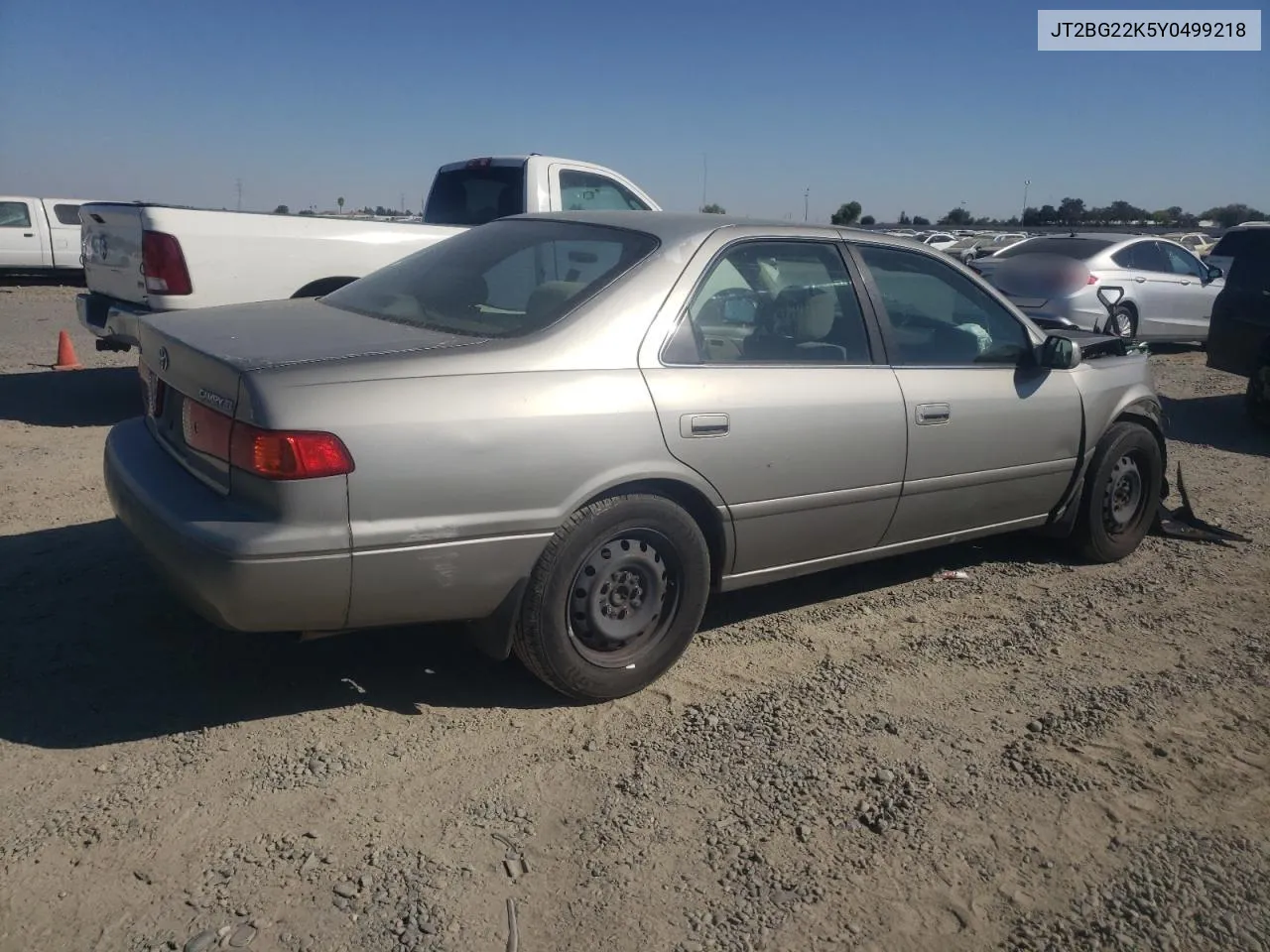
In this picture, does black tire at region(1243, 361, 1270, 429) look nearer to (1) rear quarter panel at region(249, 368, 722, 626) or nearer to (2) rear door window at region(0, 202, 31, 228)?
(1) rear quarter panel at region(249, 368, 722, 626)

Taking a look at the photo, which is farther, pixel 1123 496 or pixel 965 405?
pixel 1123 496

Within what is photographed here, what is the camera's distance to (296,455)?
295 cm

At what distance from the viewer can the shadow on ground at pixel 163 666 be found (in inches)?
134

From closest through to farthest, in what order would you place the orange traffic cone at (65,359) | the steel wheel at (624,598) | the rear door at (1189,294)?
the steel wheel at (624,598)
the orange traffic cone at (65,359)
the rear door at (1189,294)

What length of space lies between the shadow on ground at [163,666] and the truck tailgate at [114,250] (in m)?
3.09

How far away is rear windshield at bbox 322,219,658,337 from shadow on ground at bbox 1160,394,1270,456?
223 inches

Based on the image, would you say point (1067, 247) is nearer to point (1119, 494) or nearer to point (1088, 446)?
point (1119, 494)

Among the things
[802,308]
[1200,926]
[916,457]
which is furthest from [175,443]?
[1200,926]

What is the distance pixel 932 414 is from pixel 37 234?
20.0 metres

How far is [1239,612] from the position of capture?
15.6 feet

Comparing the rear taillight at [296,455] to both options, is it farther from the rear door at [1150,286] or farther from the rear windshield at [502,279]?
the rear door at [1150,286]

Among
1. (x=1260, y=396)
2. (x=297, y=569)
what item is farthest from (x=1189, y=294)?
(x=297, y=569)

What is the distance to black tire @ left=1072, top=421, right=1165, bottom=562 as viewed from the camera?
17.0 ft

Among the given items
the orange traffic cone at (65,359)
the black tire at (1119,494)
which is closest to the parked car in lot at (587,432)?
the black tire at (1119,494)
